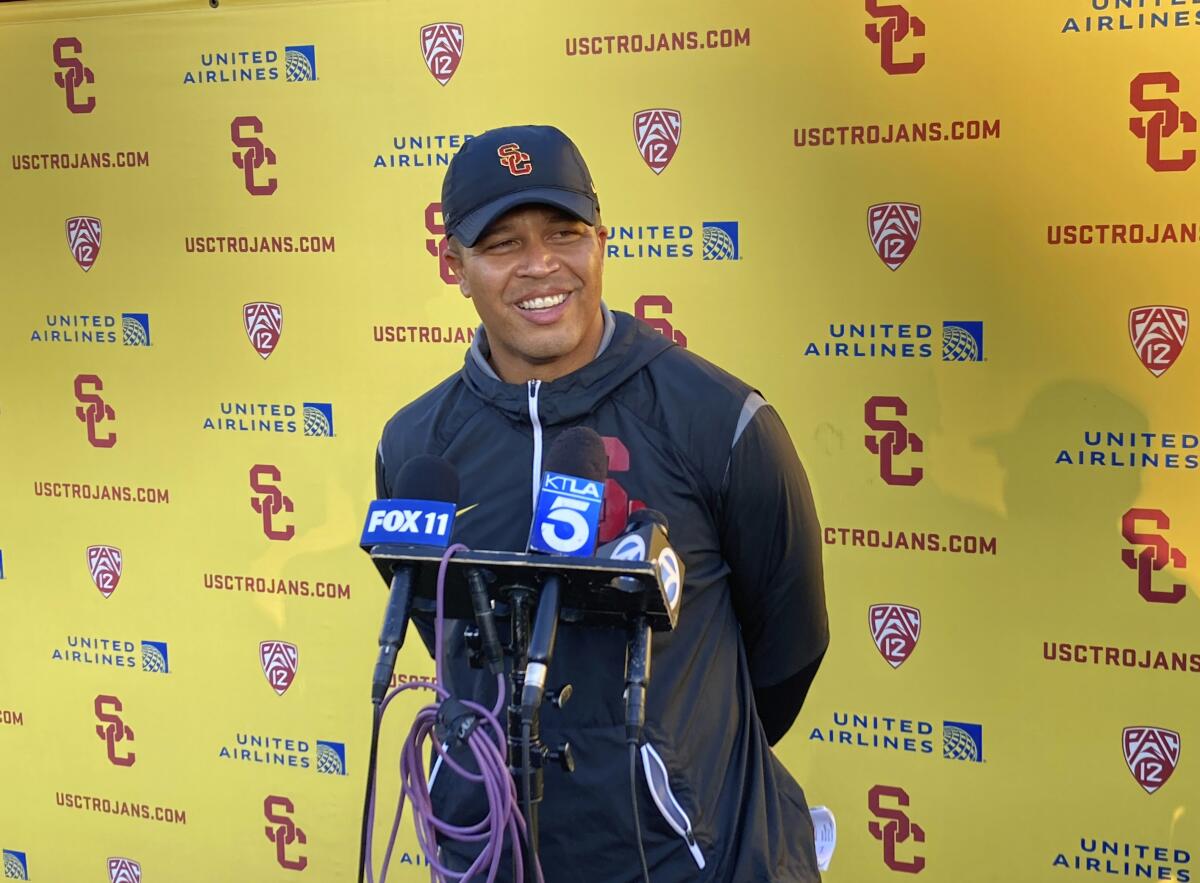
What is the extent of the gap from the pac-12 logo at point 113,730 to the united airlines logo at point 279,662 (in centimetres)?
42

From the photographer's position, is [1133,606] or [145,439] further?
[145,439]

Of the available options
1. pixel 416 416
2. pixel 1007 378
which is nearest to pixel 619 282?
pixel 1007 378

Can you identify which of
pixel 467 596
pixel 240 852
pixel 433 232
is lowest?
pixel 240 852

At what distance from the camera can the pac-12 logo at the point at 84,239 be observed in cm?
284

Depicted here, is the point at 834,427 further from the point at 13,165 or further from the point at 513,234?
the point at 13,165

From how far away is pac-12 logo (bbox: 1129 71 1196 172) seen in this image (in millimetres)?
2135

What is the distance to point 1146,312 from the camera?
221cm

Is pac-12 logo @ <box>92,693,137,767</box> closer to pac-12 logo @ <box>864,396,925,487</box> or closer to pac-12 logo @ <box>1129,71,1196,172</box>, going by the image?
pac-12 logo @ <box>864,396,925,487</box>

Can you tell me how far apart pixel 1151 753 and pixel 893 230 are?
1.09 m

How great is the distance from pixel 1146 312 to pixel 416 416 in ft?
4.48

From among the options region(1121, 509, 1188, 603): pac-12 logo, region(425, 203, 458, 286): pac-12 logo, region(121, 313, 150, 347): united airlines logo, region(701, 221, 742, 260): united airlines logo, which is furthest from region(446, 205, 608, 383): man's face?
region(121, 313, 150, 347): united airlines logo

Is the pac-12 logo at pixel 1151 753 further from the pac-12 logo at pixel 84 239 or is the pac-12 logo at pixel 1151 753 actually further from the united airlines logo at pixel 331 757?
the pac-12 logo at pixel 84 239

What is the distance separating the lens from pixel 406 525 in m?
1.14

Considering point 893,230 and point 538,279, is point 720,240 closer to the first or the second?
point 893,230
